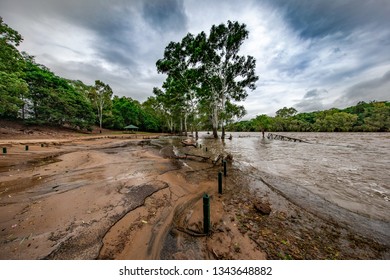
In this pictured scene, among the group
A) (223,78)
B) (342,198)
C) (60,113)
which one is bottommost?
(342,198)

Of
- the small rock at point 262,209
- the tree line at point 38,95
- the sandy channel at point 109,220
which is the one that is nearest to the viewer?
the sandy channel at point 109,220

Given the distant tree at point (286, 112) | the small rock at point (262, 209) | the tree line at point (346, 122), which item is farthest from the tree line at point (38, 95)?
the distant tree at point (286, 112)

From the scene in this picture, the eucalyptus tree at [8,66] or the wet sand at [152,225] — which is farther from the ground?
the eucalyptus tree at [8,66]

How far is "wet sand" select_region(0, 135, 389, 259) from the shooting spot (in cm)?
251

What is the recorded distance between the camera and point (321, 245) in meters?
2.77

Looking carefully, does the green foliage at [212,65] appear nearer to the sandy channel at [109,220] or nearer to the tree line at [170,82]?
the tree line at [170,82]

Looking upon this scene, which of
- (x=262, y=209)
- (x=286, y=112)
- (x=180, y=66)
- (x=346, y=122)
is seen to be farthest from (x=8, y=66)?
(x=286, y=112)

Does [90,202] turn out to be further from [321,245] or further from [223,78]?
[223,78]

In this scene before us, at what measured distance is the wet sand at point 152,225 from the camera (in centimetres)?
251

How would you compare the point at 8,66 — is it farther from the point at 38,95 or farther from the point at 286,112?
the point at 286,112

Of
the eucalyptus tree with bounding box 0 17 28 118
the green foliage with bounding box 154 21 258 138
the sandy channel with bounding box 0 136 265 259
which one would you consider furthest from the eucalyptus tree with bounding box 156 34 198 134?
the sandy channel with bounding box 0 136 265 259

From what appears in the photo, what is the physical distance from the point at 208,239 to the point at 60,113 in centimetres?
3406

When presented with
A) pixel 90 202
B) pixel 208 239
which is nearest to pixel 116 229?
pixel 90 202

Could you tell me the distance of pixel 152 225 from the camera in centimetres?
320
